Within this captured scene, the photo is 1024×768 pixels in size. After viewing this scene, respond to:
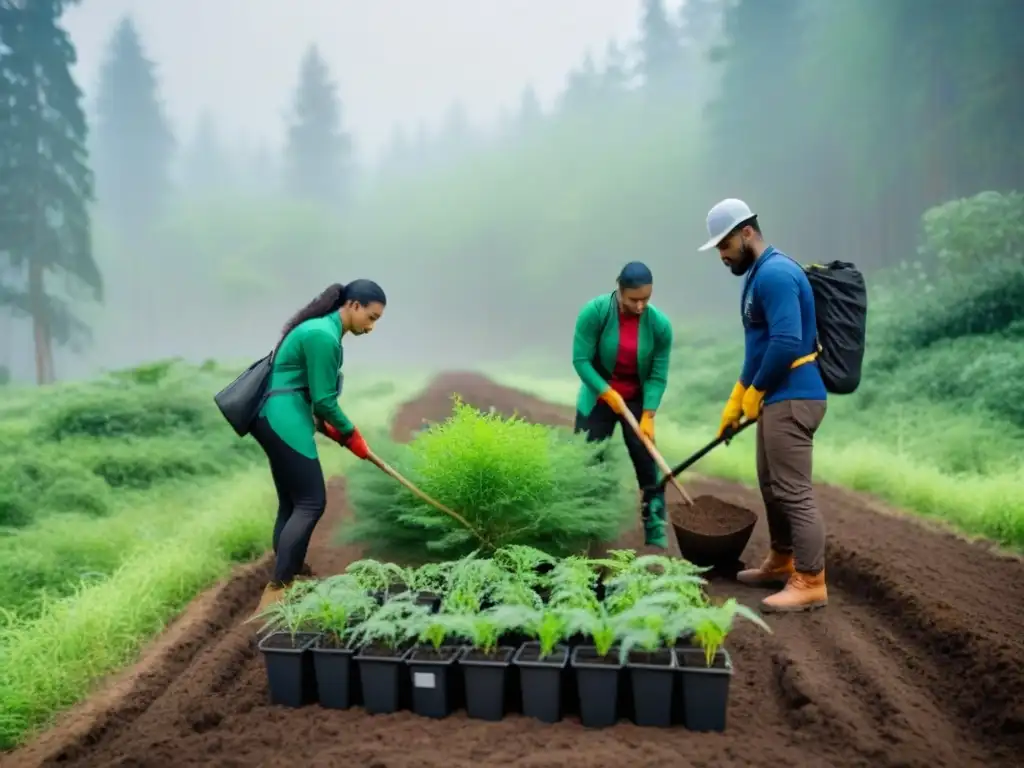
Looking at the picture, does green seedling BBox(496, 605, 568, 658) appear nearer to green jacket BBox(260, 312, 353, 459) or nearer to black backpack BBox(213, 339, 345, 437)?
green jacket BBox(260, 312, 353, 459)

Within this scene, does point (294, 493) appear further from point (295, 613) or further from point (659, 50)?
point (659, 50)

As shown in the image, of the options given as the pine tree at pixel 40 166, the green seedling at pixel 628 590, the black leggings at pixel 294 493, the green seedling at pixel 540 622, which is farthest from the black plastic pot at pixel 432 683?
the pine tree at pixel 40 166

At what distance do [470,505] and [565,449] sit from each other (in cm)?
70

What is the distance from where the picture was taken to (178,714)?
3010 millimetres

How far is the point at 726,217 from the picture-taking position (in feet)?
13.4

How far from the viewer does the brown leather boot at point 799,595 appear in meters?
4.11

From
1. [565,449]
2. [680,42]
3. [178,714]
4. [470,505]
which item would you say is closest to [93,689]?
[178,714]

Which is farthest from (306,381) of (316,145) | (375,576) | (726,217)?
(316,145)

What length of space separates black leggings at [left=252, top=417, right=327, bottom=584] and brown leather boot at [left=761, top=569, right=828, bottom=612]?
8.16ft

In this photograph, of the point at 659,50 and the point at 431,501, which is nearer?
the point at 431,501

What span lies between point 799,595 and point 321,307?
3.00 metres

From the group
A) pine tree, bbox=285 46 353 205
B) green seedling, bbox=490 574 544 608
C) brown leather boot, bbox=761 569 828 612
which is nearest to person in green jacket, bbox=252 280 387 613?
green seedling, bbox=490 574 544 608

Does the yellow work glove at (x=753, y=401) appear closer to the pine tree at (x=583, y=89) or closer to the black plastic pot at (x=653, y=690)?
the black plastic pot at (x=653, y=690)

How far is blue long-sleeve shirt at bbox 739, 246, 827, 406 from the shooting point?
12.8 ft
